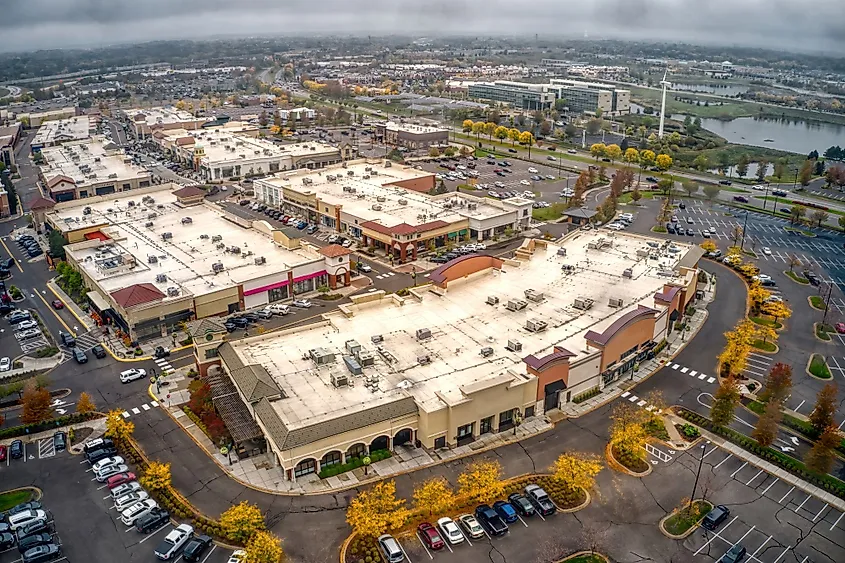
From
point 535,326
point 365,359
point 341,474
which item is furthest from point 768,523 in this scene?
point 365,359

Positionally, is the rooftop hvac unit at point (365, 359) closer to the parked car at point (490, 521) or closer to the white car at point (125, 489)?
the parked car at point (490, 521)

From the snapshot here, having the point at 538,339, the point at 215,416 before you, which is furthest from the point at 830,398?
the point at 215,416

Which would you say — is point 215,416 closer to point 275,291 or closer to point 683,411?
point 275,291

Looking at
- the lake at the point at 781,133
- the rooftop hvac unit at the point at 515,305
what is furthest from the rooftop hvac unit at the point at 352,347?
the lake at the point at 781,133

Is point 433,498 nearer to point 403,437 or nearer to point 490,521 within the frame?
point 490,521

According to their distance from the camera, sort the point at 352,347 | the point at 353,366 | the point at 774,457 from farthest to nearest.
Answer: the point at 352,347 < the point at 353,366 < the point at 774,457

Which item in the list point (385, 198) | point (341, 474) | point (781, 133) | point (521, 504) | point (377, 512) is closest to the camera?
point (377, 512)

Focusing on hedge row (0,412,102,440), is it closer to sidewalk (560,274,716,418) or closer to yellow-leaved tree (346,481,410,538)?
yellow-leaved tree (346,481,410,538)
